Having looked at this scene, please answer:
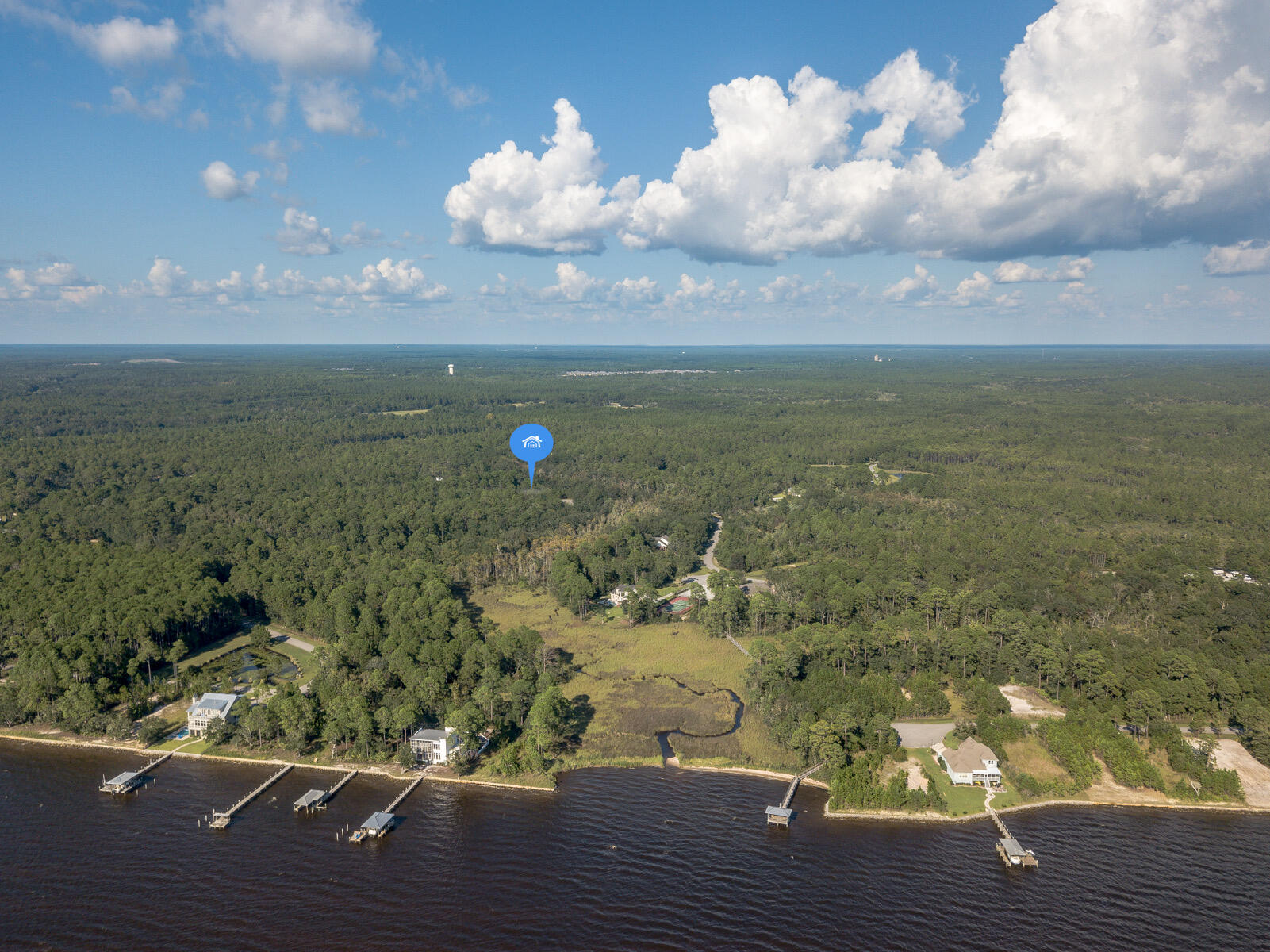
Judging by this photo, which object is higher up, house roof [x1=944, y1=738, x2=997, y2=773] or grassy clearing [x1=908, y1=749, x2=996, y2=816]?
house roof [x1=944, y1=738, x2=997, y2=773]

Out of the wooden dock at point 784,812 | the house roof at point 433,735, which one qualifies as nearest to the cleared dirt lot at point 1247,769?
the wooden dock at point 784,812

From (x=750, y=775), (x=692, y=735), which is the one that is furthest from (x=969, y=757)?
(x=692, y=735)

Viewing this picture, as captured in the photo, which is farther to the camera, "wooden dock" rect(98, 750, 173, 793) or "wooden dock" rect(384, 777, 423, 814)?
"wooden dock" rect(98, 750, 173, 793)

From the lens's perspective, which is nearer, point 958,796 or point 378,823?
point 378,823

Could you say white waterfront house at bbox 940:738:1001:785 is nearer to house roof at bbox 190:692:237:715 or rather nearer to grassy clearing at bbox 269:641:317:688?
grassy clearing at bbox 269:641:317:688

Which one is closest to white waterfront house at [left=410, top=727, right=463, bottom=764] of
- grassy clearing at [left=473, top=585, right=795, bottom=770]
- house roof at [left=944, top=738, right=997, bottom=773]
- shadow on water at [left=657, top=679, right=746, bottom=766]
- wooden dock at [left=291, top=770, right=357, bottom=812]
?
wooden dock at [left=291, top=770, right=357, bottom=812]

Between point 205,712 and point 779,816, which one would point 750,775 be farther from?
point 205,712

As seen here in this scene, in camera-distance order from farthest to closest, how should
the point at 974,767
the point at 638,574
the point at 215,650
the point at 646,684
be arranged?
the point at 638,574, the point at 215,650, the point at 646,684, the point at 974,767
